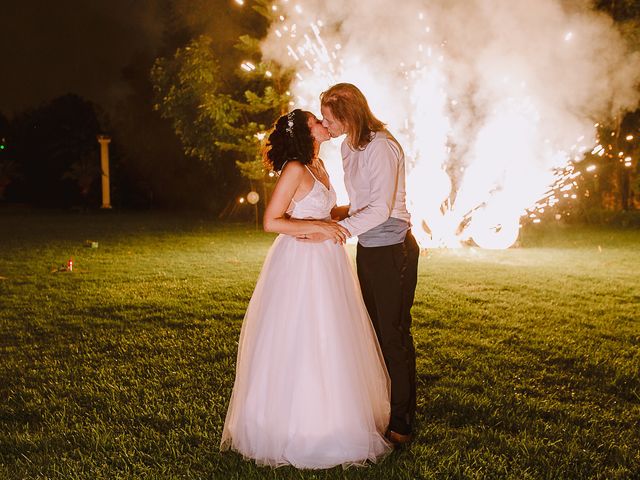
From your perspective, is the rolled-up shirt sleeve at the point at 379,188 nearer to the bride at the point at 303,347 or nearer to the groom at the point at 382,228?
the groom at the point at 382,228

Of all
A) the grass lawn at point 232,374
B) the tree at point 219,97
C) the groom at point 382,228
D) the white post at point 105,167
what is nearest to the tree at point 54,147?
the white post at point 105,167

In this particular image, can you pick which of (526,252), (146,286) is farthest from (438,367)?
(526,252)

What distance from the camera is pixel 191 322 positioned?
718 centimetres

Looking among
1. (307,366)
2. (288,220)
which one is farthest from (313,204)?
(307,366)

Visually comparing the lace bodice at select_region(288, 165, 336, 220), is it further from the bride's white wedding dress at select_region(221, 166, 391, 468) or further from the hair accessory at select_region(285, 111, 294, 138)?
the hair accessory at select_region(285, 111, 294, 138)

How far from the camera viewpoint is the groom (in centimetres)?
353

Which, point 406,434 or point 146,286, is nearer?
point 406,434

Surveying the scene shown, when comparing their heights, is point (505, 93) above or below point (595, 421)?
above

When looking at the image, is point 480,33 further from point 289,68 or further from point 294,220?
point 294,220

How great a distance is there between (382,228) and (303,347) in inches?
35.4

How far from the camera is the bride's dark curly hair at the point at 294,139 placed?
3658mm

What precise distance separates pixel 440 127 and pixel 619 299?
7.90 m

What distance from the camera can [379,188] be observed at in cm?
352

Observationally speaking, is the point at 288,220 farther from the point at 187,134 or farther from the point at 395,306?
the point at 187,134
